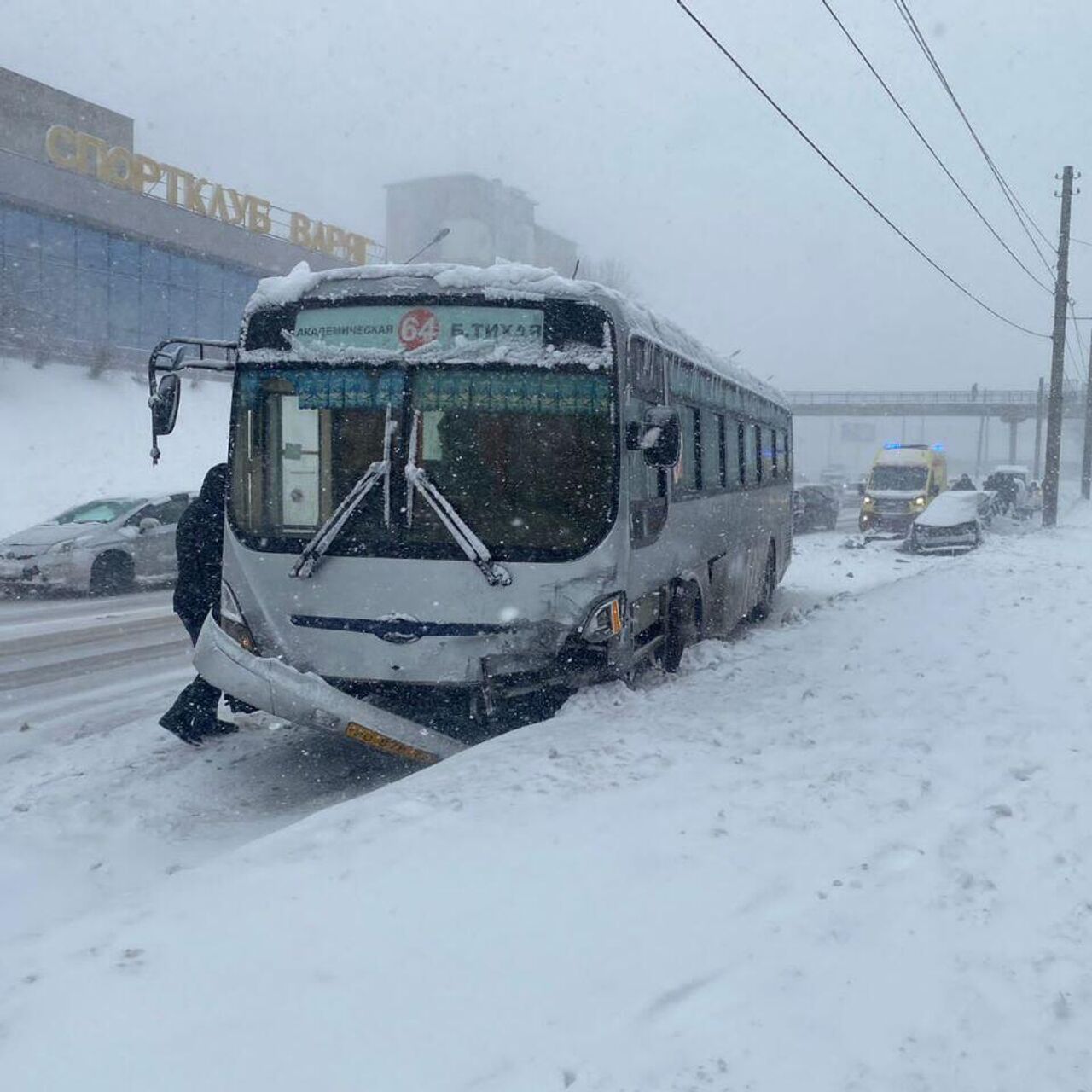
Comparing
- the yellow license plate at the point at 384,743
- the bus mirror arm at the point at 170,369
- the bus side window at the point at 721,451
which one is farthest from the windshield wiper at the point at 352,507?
the bus side window at the point at 721,451

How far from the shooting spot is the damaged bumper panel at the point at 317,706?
6.68 meters

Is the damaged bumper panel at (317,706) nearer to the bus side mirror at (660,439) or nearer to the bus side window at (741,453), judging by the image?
the bus side mirror at (660,439)

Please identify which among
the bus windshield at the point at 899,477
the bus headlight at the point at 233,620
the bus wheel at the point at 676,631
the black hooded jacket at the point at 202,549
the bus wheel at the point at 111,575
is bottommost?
the bus wheel at the point at 111,575

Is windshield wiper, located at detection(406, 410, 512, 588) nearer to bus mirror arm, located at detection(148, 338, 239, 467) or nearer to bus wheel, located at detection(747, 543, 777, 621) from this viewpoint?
bus mirror arm, located at detection(148, 338, 239, 467)

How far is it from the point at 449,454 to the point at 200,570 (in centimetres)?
220

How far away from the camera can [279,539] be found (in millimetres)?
7113

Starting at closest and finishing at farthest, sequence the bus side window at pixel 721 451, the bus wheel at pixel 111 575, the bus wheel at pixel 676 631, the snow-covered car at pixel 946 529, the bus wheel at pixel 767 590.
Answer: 1. the bus wheel at pixel 676 631
2. the bus side window at pixel 721 451
3. the bus wheel at pixel 767 590
4. the bus wheel at pixel 111 575
5. the snow-covered car at pixel 946 529

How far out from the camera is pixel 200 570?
7930mm

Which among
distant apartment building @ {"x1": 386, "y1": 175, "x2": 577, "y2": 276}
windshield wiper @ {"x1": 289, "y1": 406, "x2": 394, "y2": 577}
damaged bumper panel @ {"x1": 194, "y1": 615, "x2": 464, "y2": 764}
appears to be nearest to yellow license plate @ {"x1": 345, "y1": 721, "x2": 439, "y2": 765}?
damaged bumper panel @ {"x1": 194, "y1": 615, "x2": 464, "y2": 764}

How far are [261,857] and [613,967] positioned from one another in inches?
59.7

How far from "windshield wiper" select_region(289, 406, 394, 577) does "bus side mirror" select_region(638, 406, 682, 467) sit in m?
1.56

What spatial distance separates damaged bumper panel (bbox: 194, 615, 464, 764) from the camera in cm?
668

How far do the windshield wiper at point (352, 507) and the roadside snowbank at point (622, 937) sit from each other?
5.35 ft

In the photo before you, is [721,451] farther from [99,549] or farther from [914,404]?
[914,404]
